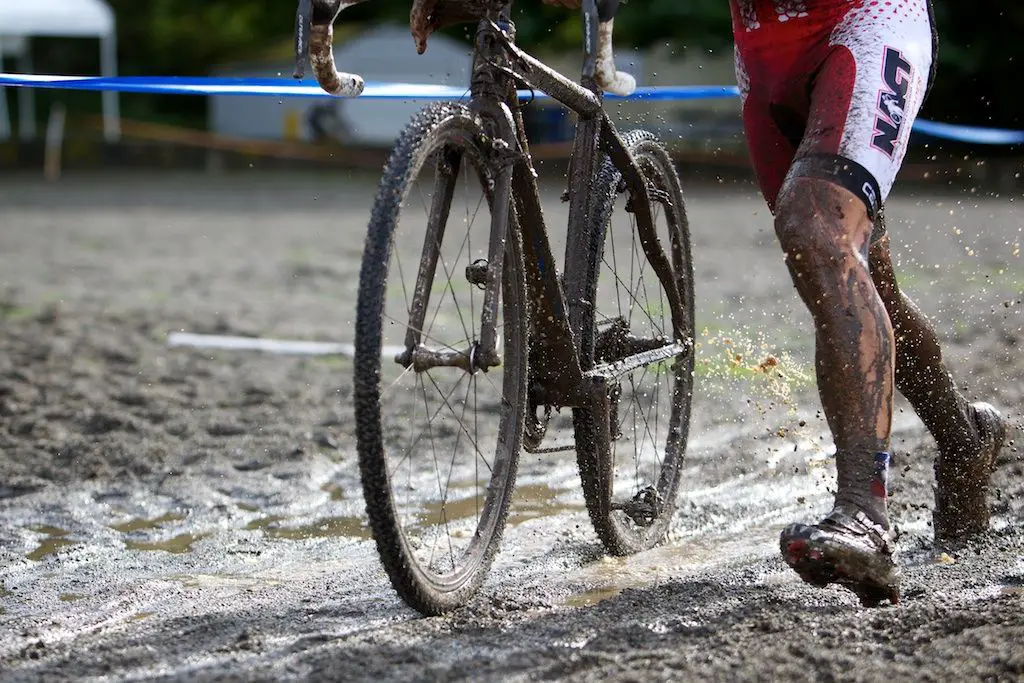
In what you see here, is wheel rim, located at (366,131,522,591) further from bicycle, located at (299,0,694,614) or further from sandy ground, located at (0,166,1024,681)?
sandy ground, located at (0,166,1024,681)

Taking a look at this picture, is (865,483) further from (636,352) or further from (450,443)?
(450,443)

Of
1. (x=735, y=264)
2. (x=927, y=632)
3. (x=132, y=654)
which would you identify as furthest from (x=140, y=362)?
(x=735, y=264)

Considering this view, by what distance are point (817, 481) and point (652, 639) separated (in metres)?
1.87

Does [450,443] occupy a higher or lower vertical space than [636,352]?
lower

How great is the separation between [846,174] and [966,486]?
119cm

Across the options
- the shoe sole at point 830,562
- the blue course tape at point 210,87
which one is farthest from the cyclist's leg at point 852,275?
the blue course tape at point 210,87

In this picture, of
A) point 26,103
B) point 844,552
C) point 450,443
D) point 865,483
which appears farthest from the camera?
point 26,103

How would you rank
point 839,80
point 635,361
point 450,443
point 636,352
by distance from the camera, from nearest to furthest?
point 839,80, point 635,361, point 636,352, point 450,443

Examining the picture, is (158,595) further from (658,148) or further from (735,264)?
(735,264)

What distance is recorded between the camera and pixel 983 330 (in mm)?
7559

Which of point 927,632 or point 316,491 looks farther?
point 316,491

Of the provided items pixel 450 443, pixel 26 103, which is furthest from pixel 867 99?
pixel 26 103

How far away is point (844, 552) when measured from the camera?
9.71ft

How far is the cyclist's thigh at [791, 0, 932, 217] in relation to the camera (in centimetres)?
324
